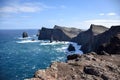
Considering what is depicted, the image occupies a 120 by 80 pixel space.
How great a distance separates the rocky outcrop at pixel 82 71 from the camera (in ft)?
89.5

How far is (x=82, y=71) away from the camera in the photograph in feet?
98.5

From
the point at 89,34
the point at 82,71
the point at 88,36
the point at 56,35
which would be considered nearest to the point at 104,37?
the point at 89,34

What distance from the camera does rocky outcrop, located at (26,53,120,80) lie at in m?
27.3

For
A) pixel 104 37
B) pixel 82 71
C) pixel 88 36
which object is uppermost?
pixel 82 71

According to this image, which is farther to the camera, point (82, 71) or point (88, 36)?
point (88, 36)

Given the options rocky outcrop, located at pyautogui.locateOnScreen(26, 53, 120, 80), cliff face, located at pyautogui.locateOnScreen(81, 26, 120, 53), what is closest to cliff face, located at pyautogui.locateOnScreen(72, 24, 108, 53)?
cliff face, located at pyautogui.locateOnScreen(81, 26, 120, 53)

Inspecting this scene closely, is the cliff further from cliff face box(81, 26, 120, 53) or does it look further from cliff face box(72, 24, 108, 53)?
cliff face box(81, 26, 120, 53)

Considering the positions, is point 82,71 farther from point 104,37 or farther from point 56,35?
point 56,35

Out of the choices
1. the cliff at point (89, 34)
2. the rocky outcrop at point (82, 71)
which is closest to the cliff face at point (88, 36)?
the cliff at point (89, 34)

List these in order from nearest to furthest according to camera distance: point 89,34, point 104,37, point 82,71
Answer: point 82,71 < point 104,37 < point 89,34

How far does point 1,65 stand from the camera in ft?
249

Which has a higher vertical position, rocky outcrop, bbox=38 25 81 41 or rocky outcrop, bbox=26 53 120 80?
rocky outcrop, bbox=26 53 120 80

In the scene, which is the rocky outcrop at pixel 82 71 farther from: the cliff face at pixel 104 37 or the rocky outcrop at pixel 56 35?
the rocky outcrop at pixel 56 35

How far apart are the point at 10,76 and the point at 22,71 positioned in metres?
6.13
